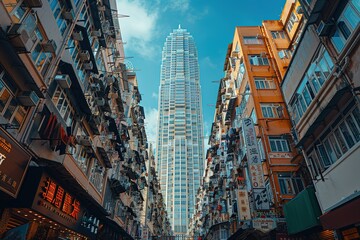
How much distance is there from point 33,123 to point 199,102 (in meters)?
138

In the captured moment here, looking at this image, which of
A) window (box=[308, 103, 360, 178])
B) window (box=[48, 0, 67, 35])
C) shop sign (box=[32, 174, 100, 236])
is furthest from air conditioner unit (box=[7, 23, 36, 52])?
window (box=[308, 103, 360, 178])

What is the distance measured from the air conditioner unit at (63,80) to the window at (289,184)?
1543cm

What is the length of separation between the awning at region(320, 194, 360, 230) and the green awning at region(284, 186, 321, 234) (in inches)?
66.4

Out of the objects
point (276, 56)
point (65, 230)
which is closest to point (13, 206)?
point (65, 230)

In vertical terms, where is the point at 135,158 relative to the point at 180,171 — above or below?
below

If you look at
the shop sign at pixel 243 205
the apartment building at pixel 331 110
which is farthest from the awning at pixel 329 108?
the shop sign at pixel 243 205

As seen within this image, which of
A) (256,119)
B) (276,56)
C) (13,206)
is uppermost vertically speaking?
(276,56)

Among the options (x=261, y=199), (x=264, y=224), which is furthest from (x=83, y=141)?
(x=264, y=224)

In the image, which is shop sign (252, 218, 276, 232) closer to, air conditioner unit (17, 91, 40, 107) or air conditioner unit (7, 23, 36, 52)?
air conditioner unit (17, 91, 40, 107)

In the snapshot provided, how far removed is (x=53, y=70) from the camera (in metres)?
11.4

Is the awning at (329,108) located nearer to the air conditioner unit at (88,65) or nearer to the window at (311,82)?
the window at (311,82)

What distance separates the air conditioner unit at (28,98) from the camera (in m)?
9.21

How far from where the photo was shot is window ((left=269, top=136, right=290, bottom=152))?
18.8 meters

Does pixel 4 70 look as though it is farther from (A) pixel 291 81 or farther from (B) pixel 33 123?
(A) pixel 291 81
